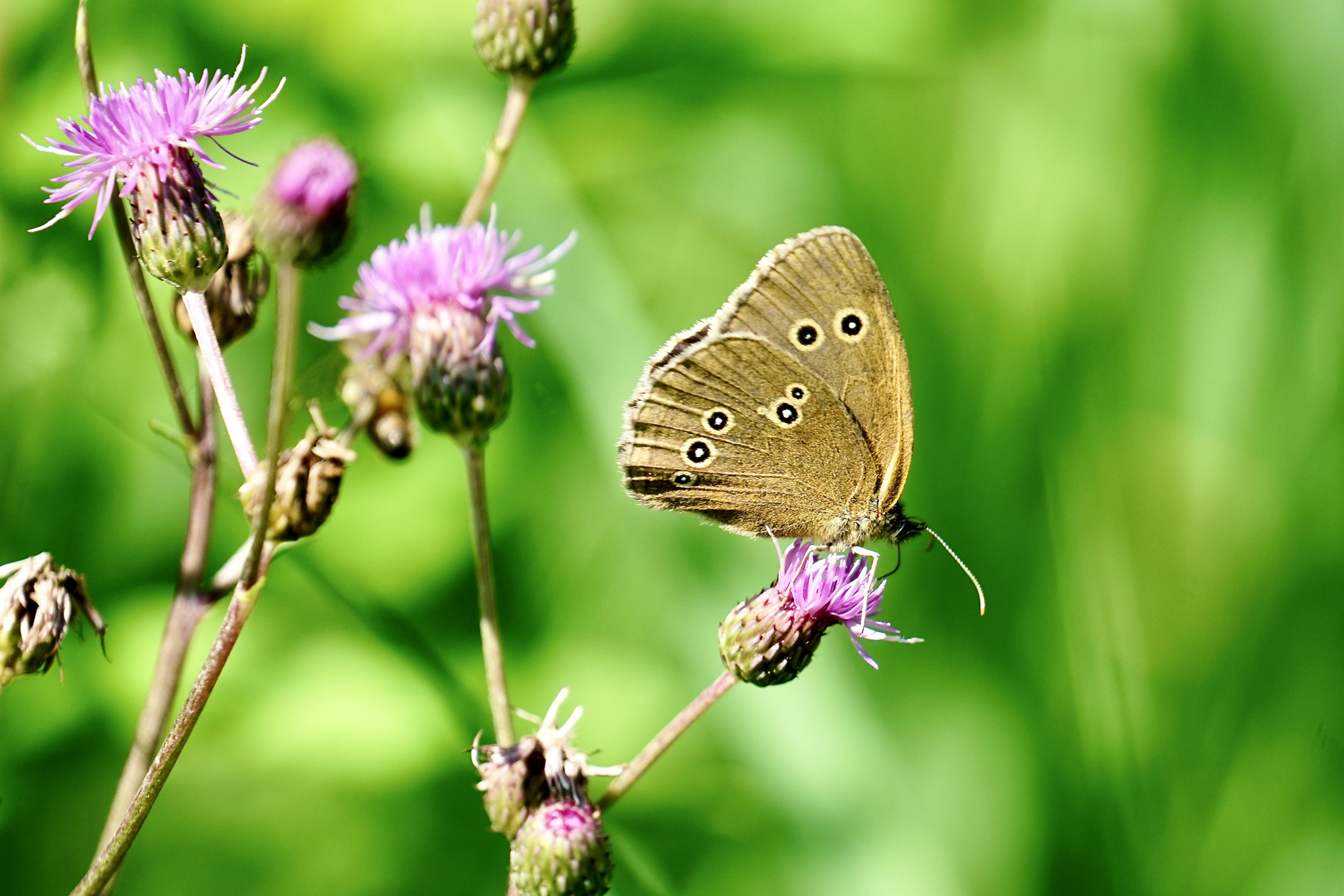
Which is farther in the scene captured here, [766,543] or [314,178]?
[766,543]

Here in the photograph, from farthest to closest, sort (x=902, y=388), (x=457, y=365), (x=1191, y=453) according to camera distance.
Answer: (x=1191, y=453), (x=902, y=388), (x=457, y=365)

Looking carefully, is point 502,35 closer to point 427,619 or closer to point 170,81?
point 170,81

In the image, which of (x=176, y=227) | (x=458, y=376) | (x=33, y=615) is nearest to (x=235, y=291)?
(x=176, y=227)

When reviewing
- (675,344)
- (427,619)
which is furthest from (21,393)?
(675,344)

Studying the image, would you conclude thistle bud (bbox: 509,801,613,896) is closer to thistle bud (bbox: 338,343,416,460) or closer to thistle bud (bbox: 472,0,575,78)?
thistle bud (bbox: 338,343,416,460)

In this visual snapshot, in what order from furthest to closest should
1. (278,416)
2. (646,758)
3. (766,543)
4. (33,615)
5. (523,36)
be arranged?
1. (766,543)
2. (523,36)
3. (646,758)
4. (33,615)
5. (278,416)

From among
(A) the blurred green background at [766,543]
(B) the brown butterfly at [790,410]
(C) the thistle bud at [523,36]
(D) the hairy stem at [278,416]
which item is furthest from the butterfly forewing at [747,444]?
(D) the hairy stem at [278,416]

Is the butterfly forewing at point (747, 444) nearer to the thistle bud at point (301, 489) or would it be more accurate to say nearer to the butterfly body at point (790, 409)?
the butterfly body at point (790, 409)

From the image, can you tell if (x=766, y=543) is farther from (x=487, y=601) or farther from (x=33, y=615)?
(x=33, y=615)
